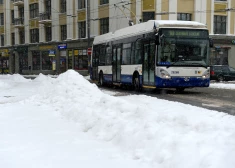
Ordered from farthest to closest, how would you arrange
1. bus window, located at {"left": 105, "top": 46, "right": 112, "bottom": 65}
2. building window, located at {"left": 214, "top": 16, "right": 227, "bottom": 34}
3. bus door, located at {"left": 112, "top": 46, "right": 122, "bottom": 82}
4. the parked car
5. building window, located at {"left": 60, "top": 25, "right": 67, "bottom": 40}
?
building window, located at {"left": 60, "top": 25, "right": 67, "bottom": 40}, building window, located at {"left": 214, "top": 16, "right": 227, "bottom": 34}, the parked car, bus window, located at {"left": 105, "top": 46, "right": 112, "bottom": 65}, bus door, located at {"left": 112, "top": 46, "right": 122, "bottom": 82}

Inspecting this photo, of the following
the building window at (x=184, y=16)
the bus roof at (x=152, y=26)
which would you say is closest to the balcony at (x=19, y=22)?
the building window at (x=184, y=16)

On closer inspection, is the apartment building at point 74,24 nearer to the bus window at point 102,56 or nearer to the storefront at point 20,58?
the storefront at point 20,58

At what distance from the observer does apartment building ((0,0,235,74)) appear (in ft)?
114

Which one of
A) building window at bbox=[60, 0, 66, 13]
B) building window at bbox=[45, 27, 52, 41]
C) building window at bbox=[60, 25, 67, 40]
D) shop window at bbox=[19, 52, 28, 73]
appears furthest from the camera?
shop window at bbox=[19, 52, 28, 73]

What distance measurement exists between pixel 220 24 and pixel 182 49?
22527 mm

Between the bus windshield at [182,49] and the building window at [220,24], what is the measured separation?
70.4ft

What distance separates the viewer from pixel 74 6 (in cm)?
4362

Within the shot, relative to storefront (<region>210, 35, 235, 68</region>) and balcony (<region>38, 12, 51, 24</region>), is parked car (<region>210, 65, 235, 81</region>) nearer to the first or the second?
storefront (<region>210, 35, 235, 68</region>)

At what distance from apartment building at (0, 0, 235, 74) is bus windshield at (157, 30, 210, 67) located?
11.0m

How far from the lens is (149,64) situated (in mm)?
15750

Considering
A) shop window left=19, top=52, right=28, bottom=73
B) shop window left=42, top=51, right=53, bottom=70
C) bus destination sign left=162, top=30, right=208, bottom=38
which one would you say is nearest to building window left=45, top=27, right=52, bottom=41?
shop window left=42, top=51, right=53, bottom=70

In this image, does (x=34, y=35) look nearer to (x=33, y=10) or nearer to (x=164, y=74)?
(x=33, y=10)

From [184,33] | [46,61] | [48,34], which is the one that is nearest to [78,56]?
[46,61]

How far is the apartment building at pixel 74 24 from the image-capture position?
3478 centimetres
